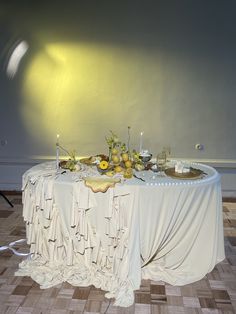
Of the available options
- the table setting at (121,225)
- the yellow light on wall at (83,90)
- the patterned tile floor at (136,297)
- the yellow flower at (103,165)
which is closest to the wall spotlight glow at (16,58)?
the yellow light on wall at (83,90)

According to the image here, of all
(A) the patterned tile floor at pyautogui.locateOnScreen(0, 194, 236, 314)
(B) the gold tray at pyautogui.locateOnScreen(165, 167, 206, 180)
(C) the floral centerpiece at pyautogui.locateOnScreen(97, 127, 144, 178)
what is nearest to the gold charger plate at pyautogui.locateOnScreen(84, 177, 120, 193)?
(C) the floral centerpiece at pyautogui.locateOnScreen(97, 127, 144, 178)

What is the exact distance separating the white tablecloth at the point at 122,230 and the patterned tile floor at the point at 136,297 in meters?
0.06

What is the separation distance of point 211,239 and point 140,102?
2068mm

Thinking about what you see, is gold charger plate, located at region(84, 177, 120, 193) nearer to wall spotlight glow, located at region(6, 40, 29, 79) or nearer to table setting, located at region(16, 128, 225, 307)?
table setting, located at region(16, 128, 225, 307)

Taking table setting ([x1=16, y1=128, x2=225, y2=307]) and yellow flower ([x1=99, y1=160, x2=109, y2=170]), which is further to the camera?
yellow flower ([x1=99, y1=160, x2=109, y2=170])

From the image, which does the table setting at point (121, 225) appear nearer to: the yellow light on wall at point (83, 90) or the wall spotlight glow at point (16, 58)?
the yellow light on wall at point (83, 90)

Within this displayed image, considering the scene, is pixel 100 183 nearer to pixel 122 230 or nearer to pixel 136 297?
pixel 122 230

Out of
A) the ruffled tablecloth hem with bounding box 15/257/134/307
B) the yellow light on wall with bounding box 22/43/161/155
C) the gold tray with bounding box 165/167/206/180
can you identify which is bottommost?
the ruffled tablecloth hem with bounding box 15/257/134/307

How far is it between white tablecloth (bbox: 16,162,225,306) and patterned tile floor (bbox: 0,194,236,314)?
0.19 ft

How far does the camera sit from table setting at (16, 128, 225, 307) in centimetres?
213

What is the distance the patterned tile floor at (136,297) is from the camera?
2.07 m

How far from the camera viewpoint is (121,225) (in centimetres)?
214

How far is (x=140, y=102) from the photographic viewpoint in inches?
157

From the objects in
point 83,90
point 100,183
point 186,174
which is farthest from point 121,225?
point 83,90
